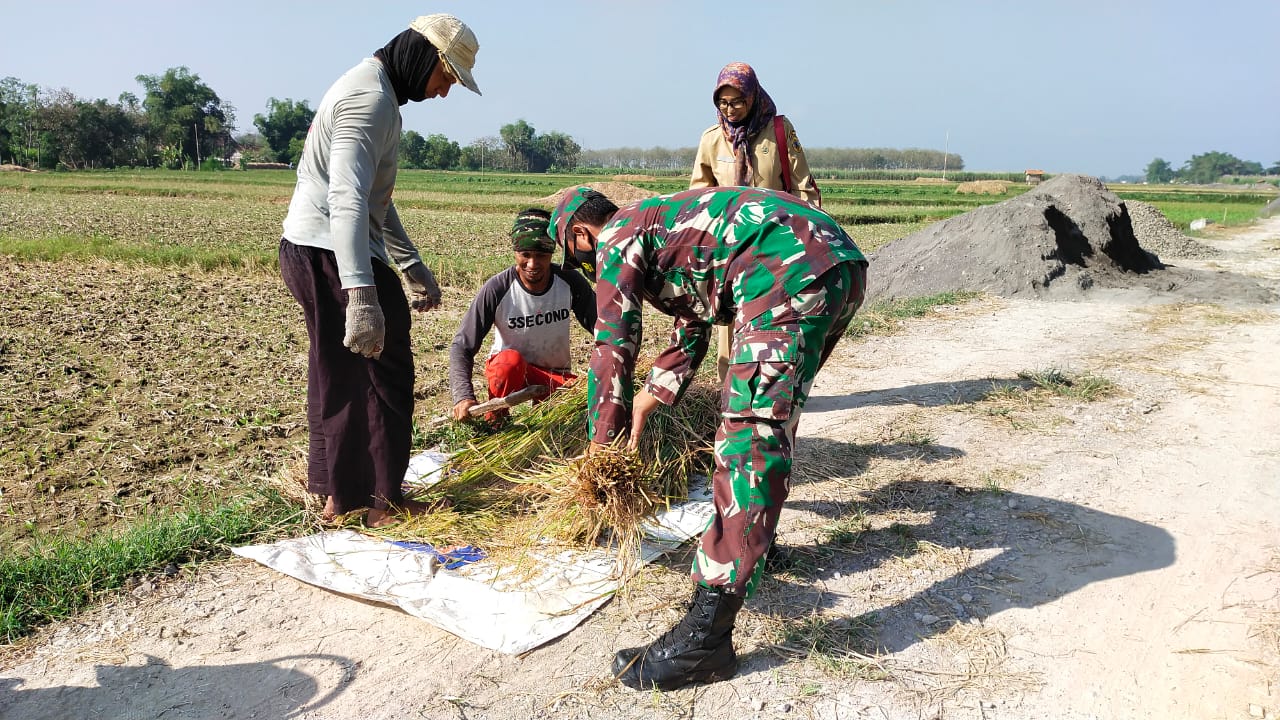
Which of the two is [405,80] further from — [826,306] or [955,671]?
[955,671]

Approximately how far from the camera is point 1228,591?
9.41 feet

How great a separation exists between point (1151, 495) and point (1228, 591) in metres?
0.84

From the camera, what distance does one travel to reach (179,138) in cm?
7219

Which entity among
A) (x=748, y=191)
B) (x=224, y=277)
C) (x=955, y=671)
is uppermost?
(x=748, y=191)

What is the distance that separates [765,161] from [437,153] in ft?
280

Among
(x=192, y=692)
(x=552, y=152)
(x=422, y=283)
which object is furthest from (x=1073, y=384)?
(x=552, y=152)

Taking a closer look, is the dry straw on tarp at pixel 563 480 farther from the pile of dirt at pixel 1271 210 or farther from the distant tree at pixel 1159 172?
the distant tree at pixel 1159 172

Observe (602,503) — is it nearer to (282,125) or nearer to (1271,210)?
(1271,210)

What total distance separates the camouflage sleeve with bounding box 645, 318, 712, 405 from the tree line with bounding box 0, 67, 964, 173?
226 ft

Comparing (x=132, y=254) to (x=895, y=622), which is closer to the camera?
(x=895, y=622)

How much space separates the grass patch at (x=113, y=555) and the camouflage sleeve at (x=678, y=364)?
1.68 metres

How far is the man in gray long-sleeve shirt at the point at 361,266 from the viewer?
9.00 feet

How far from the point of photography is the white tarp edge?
265cm

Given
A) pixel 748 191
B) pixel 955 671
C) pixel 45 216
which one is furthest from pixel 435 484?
pixel 45 216
